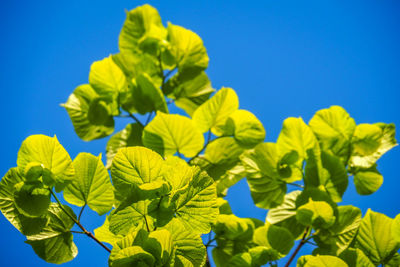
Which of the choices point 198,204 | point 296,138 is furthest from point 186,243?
point 296,138

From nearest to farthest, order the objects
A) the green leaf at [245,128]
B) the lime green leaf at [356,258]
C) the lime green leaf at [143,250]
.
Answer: the lime green leaf at [143,250] → the lime green leaf at [356,258] → the green leaf at [245,128]

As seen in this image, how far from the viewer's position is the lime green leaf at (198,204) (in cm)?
22

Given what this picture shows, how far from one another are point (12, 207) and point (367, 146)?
0.43 meters

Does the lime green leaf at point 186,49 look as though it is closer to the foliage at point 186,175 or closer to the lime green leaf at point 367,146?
the foliage at point 186,175

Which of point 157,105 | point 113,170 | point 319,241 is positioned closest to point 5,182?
point 113,170

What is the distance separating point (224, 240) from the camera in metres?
0.40

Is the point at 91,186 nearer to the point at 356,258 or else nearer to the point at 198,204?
the point at 198,204

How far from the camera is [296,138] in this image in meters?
0.40

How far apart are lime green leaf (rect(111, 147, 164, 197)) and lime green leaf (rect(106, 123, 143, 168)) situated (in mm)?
248

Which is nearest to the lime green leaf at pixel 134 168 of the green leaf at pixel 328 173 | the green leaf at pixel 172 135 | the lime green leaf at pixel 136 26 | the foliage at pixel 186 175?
the foliage at pixel 186 175

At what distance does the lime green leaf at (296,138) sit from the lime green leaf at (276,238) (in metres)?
0.10

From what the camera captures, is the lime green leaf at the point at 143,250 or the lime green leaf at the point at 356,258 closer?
the lime green leaf at the point at 143,250

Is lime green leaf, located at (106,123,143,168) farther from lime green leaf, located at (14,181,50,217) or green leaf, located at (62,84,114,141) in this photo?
lime green leaf, located at (14,181,50,217)

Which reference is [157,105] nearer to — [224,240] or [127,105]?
[127,105]
